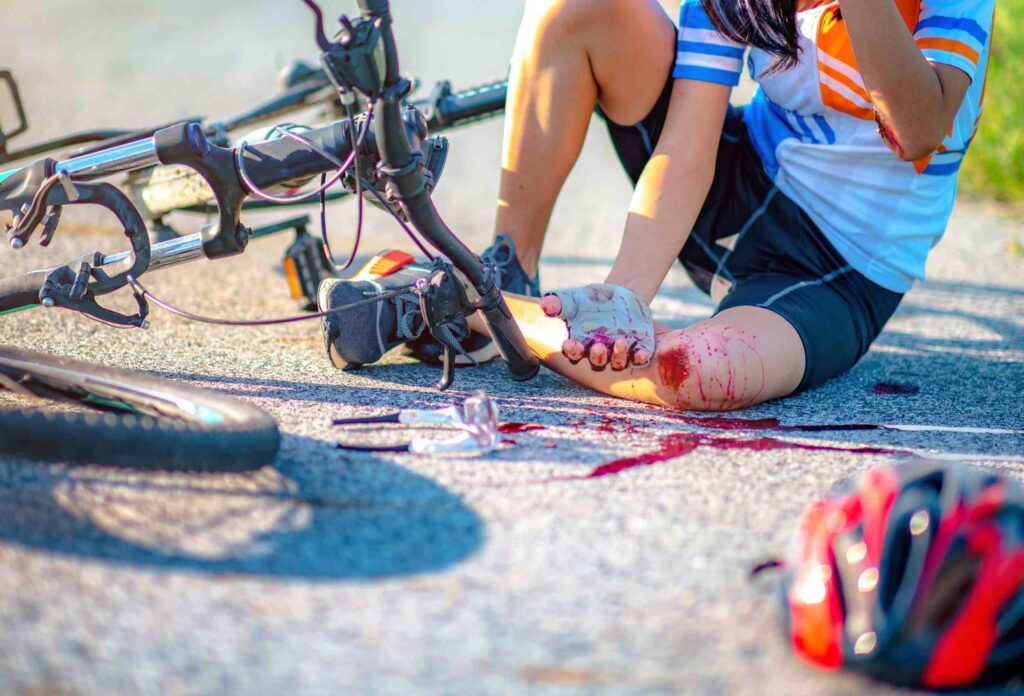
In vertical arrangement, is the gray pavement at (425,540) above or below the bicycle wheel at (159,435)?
below

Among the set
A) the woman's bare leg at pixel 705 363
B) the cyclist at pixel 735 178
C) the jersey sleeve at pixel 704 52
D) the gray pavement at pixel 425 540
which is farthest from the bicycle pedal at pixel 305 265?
the jersey sleeve at pixel 704 52

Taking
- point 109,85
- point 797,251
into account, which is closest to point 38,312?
point 797,251

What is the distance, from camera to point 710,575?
125cm

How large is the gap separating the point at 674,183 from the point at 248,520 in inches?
44.8

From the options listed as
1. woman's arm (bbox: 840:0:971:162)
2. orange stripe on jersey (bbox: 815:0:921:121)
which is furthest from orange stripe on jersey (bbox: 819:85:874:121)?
woman's arm (bbox: 840:0:971:162)

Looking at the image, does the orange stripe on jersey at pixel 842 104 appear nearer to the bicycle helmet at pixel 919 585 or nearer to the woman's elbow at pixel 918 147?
the woman's elbow at pixel 918 147

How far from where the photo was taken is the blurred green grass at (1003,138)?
4238mm

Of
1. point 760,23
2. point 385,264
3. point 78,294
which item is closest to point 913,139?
point 760,23

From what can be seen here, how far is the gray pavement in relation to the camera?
1.07 metres

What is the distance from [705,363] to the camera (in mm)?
1849

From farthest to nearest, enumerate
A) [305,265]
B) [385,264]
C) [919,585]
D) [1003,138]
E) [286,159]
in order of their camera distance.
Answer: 1. [1003,138]
2. [305,265]
3. [385,264]
4. [286,159]
5. [919,585]

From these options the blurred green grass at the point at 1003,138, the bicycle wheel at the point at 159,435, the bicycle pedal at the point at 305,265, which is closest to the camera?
the bicycle wheel at the point at 159,435

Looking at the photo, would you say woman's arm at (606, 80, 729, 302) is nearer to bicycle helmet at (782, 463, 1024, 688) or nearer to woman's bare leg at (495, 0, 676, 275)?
woman's bare leg at (495, 0, 676, 275)

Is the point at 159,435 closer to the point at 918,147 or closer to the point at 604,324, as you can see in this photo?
the point at 604,324
